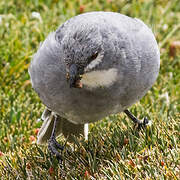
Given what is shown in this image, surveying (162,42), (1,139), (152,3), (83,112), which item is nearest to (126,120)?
(83,112)

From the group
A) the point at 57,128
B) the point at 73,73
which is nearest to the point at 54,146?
the point at 57,128

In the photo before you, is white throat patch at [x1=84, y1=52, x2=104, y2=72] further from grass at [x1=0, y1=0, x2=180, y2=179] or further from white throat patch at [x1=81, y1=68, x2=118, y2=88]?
grass at [x1=0, y1=0, x2=180, y2=179]

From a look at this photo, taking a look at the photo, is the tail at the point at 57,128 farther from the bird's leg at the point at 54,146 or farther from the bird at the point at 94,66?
the bird at the point at 94,66

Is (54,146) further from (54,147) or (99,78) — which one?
(99,78)

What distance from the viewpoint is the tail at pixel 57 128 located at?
3840mm

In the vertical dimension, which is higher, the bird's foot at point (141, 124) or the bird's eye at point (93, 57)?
the bird's eye at point (93, 57)

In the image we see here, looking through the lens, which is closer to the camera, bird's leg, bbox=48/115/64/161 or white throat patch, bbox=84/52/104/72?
white throat patch, bbox=84/52/104/72

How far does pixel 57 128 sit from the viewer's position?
12.8 ft

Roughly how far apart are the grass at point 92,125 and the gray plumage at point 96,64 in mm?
301

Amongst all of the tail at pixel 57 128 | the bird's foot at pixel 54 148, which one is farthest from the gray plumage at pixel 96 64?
the tail at pixel 57 128

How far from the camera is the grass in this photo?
2.91 metres

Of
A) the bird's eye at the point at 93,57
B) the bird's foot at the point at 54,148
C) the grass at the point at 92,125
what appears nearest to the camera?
the bird's eye at the point at 93,57

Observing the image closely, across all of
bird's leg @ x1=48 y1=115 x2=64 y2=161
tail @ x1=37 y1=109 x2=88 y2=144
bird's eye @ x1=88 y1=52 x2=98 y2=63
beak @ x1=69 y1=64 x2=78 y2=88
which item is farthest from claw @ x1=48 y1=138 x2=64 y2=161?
bird's eye @ x1=88 y1=52 x2=98 y2=63

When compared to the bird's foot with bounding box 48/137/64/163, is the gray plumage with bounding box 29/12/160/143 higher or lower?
higher
